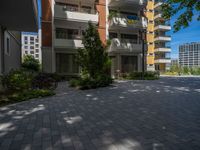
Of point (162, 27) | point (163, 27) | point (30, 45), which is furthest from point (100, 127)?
point (30, 45)

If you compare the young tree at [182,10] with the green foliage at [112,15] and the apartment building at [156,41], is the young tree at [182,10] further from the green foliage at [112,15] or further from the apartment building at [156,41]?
the apartment building at [156,41]

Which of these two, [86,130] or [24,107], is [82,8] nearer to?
[24,107]

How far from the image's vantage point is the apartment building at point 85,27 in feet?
53.8

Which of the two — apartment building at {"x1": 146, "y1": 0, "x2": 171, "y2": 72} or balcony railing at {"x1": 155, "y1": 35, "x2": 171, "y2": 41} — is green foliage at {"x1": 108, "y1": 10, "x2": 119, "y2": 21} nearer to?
apartment building at {"x1": 146, "y1": 0, "x2": 171, "y2": 72}

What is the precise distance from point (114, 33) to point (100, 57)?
32.7ft

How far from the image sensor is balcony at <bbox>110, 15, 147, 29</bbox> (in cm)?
1864

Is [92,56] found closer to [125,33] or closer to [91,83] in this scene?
[91,83]

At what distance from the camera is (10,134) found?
138 inches

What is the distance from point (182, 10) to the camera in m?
4.79

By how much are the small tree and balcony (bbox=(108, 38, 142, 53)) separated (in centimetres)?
738

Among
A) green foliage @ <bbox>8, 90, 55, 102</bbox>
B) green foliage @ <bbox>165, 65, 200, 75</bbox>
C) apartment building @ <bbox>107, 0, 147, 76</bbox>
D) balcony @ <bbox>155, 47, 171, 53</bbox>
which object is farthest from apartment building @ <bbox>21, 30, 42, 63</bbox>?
green foliage @ <bbox>8, 90, 55, 102</bbox>

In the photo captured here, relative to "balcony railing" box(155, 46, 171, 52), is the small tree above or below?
below

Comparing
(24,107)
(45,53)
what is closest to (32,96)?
(24,107)

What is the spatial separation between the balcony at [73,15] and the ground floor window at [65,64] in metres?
3.87
